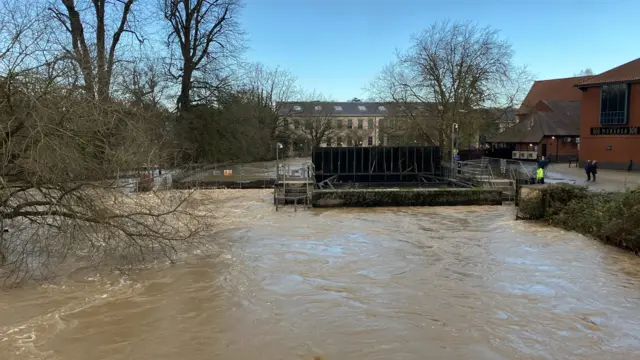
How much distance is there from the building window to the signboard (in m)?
0.38

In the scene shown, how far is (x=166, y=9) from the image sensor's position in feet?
101

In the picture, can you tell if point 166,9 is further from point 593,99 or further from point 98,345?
point 593,99

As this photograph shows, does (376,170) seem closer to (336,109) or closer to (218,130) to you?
(218,130)

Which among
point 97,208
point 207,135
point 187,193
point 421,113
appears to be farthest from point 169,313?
point 421,113

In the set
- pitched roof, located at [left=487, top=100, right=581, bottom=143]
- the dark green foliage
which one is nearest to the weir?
the dark green foliage

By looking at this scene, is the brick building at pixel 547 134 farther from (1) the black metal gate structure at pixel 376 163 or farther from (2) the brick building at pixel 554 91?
(1) the black metal gate structure at pixel 376 163

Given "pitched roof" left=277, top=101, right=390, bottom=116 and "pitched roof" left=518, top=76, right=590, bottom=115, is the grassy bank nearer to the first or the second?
"pitched roof" left=518, top=76, right=590, bottom=115

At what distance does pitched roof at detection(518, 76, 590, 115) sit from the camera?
60.3 metres

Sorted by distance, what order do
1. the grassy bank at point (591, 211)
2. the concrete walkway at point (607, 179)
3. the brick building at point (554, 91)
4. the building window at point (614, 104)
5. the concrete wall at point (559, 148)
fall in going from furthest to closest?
the brick building at point (554, 91) < the concrete wall at point (559, 148) < the building window at point (614, 104) < the concrete walkway at point (607, 179) < the grassy bank at point (591, 211)

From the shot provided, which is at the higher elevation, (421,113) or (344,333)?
(421,113)

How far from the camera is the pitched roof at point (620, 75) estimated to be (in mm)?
32344

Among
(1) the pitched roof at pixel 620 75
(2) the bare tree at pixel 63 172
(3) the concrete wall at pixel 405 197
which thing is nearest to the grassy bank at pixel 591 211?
(3) the concrete wall at pixel 405 197

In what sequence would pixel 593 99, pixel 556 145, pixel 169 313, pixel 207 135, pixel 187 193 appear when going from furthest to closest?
pixel 556 145 → pixel 593 99 → pixel 207 135 → pixel 187 193 → pixel 169 313

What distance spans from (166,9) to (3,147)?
2524 cm
